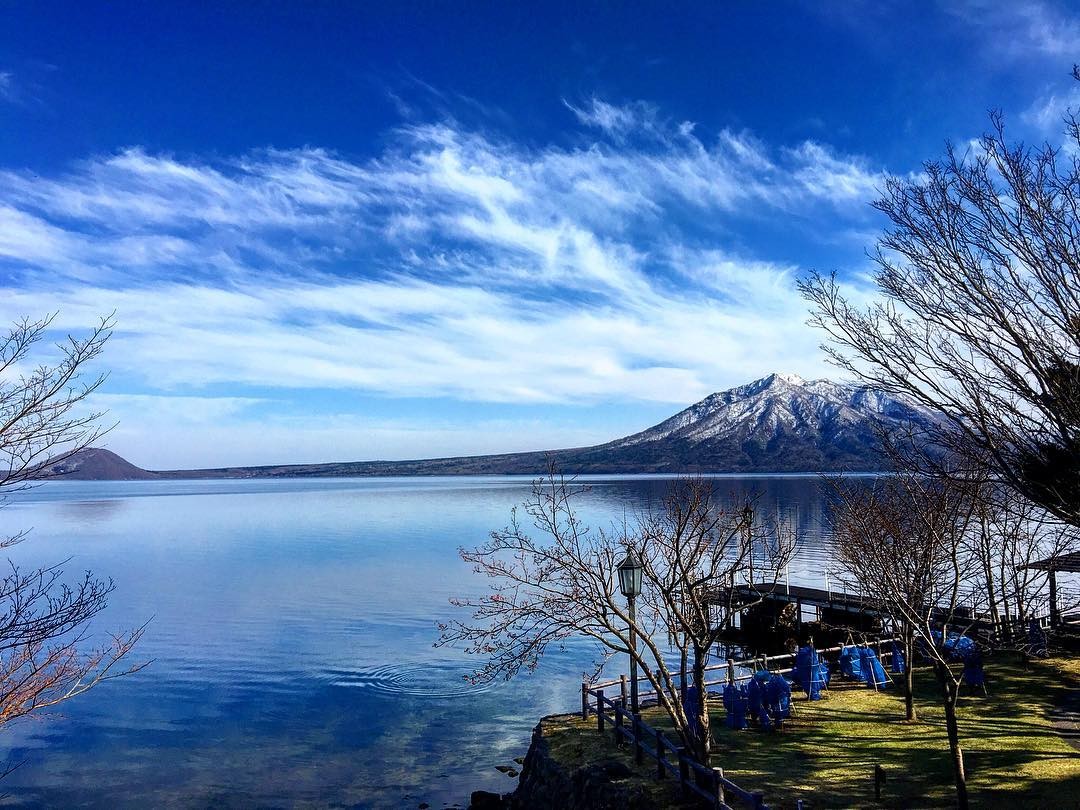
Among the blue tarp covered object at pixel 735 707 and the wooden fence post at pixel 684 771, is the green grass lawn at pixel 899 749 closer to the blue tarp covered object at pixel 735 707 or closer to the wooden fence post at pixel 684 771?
the blue tarp covered object at pixel 735 707

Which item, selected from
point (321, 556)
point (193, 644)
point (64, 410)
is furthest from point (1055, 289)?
point (321, 556)

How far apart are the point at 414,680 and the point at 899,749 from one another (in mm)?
21644

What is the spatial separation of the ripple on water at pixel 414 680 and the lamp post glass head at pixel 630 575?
57.7 feet

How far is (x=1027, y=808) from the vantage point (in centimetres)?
1227

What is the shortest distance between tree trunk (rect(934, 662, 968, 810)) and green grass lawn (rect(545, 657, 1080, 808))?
0.75 m

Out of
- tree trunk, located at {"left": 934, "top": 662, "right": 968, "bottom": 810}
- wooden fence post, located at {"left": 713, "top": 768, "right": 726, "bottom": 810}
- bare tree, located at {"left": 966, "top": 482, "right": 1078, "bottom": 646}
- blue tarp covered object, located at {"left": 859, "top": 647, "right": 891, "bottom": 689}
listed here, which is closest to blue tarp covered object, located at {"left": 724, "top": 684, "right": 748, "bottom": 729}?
tree trunk, located at {"left": 934, "top": 662, "right": 968, "bottom": 810}

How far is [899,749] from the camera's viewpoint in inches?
616

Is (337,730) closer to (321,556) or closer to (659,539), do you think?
(659,539)

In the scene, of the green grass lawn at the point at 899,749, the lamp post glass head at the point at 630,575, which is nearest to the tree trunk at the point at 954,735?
the green grass lawn at the point at 899,749

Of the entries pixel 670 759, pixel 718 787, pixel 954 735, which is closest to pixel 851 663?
pixel 954 735

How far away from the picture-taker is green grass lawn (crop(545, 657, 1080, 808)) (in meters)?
13.0

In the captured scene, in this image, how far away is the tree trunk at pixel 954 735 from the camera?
38.6 feet

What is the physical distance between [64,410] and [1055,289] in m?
12.5

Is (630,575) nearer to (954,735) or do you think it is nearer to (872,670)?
(954,735)
